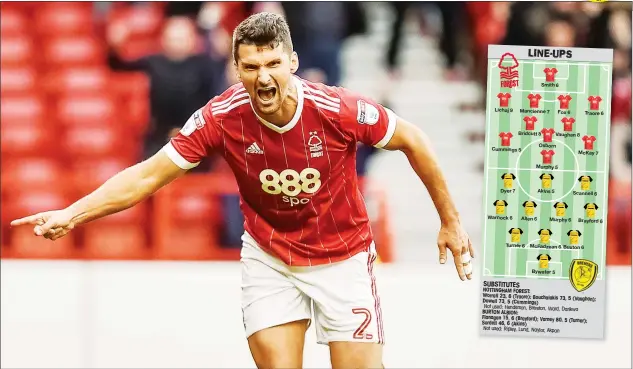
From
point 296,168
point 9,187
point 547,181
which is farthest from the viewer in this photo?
point 9,187

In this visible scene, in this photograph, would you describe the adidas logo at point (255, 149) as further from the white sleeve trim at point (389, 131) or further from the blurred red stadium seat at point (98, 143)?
the blurred red stadium seat at point (98, 143)

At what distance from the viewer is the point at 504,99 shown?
14.7 feet

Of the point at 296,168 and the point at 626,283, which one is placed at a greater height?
the point at 296,168

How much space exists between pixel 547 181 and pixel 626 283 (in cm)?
228

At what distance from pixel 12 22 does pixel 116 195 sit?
232 inches

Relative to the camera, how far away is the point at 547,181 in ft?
14.9

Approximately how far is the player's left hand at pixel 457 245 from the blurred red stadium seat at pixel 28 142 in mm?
4989

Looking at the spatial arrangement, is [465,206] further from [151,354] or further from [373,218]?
[151,354]

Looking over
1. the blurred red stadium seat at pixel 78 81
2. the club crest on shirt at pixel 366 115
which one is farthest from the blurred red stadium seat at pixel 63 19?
the club crest on shirt at pixel 366 115

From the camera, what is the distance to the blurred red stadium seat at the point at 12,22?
9352mm

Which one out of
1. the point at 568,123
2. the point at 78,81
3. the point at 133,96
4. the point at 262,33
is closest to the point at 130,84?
the point at 133,96

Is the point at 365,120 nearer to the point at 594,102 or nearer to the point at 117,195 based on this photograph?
the point at 117,195

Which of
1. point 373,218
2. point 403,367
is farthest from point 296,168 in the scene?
point 373,218

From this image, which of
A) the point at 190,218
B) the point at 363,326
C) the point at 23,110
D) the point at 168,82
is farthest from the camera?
the point at 23,110
